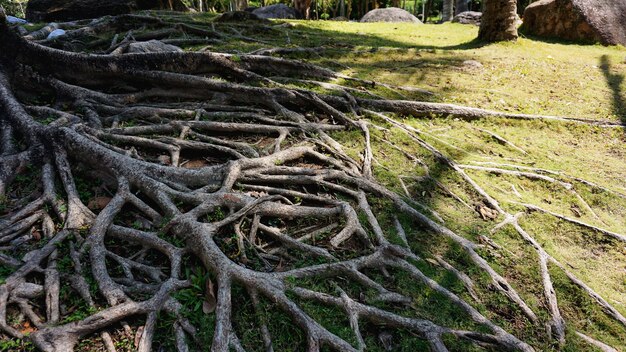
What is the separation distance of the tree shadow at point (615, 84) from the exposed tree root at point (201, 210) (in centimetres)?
316

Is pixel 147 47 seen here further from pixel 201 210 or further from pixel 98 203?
pixel 201 210

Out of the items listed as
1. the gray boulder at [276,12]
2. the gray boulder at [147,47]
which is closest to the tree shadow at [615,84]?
the gray boulder at [147,47]

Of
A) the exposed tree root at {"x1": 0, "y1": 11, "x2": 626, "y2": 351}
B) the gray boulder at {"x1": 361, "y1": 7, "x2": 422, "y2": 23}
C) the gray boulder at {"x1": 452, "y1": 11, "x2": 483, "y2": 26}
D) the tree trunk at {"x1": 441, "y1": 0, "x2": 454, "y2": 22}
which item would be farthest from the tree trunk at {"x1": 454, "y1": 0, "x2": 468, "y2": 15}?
the exposed tree root at {"x1": 0, "y1": 11, "x2": 626, "y2": 351}

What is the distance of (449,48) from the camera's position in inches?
428

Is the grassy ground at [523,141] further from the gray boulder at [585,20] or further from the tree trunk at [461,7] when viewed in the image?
the tree trunk at [461,7]

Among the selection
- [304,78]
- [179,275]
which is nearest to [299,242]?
[179,275]

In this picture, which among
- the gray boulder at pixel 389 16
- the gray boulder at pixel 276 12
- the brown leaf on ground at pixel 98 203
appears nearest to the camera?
the brown leaf on ground at pixel 98 203

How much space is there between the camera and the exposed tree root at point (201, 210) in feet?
10.0

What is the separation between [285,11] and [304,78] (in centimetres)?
1413

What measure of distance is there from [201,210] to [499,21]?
10050 millimetres

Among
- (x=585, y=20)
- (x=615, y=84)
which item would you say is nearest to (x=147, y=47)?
(x=615, y=84)

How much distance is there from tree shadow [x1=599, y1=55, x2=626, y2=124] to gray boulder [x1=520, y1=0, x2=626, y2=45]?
1.64 m

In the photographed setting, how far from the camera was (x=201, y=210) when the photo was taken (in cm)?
373

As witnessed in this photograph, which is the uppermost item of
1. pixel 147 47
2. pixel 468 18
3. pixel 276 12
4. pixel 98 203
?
pixel 276 12
